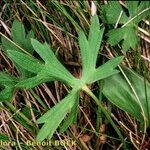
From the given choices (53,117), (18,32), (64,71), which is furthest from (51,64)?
(18,32)

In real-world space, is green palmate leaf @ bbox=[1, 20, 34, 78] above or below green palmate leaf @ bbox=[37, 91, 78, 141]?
above

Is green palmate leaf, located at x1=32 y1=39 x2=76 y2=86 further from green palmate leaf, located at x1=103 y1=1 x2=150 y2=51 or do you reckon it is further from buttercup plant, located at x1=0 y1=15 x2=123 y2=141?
green palmate leaf, located at x1=103 y1=1 x2=150 y2=51

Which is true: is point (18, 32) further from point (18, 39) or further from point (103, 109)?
point (103, 109)

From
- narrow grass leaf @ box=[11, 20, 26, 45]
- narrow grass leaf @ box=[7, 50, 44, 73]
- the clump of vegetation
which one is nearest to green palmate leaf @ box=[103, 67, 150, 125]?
the clump of vegetation

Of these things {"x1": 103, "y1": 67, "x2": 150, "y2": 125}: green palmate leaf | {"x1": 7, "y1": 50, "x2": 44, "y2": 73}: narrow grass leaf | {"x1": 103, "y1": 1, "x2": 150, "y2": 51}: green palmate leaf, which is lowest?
{"x1": 103, "y1": 67, "x2": 150, "y2": 125}: green palmate leaf

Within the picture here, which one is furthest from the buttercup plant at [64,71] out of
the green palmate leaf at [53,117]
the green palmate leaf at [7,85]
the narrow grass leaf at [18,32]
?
the narrow grass leaf at [18,32]

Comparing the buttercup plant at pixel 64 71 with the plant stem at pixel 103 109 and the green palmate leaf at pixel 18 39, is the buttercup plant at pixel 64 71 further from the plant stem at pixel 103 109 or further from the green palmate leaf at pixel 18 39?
the green palmate leaf at pixel 18 39
